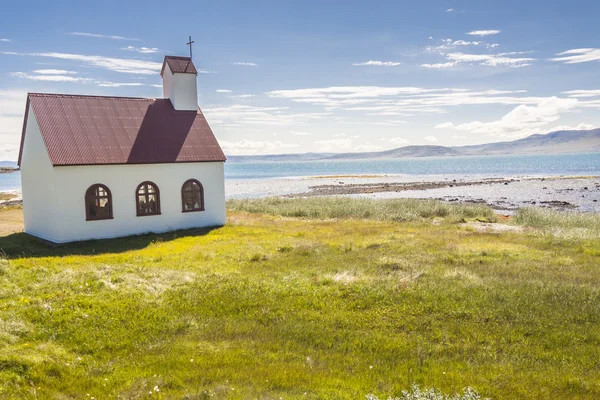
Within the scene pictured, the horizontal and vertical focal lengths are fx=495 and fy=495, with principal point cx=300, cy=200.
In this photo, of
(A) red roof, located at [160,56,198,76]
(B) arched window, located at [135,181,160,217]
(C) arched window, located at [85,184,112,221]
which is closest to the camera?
(C) arched window, located at [85,184,112,221]

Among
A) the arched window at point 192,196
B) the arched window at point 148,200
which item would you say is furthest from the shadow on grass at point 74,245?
the arched window at point 192,196

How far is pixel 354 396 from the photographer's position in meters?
8.52

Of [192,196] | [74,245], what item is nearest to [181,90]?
[192,196]

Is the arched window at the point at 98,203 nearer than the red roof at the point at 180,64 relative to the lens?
Yes

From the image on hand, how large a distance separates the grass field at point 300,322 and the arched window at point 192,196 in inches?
268

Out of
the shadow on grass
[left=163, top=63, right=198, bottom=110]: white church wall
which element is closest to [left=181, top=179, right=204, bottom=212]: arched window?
the shadow on grass

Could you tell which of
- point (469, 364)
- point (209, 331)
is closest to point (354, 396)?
point (469, 364)

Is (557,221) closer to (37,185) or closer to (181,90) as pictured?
(181,90)

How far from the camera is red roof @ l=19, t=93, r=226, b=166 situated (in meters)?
25.3

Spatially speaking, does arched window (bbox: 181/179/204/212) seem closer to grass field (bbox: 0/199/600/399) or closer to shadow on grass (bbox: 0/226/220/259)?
shadow on grass (bbox: 0/226/220/259)

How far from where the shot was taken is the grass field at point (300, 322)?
916 centimetres

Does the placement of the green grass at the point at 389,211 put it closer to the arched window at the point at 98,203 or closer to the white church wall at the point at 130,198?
the white church wall at the point at 130,198

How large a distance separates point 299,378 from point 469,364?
357 centimetres

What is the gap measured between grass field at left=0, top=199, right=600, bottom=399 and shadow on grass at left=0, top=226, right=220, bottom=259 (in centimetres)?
63
